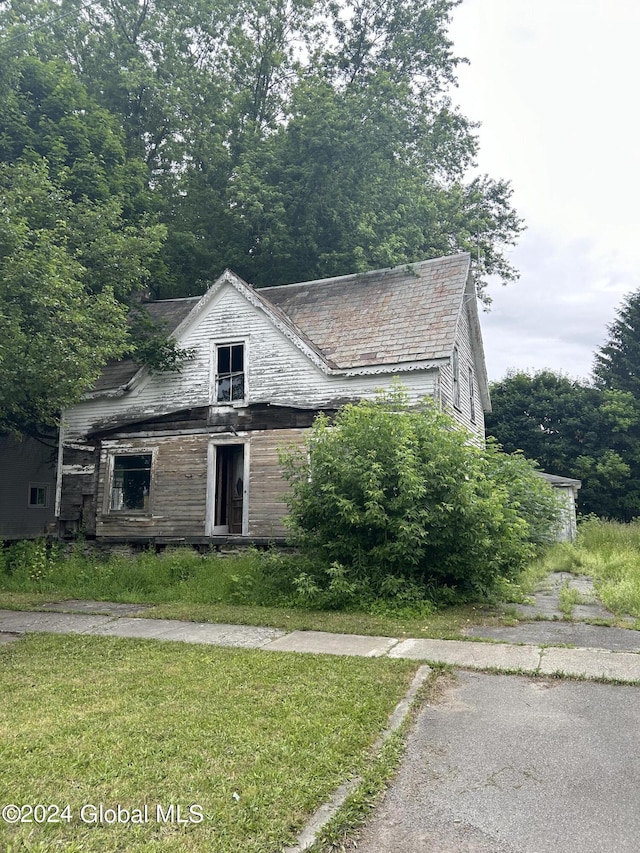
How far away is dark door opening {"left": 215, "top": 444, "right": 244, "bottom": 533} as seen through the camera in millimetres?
16984

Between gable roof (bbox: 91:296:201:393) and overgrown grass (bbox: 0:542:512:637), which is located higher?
gable roof (bbox: 91:296:201:393)

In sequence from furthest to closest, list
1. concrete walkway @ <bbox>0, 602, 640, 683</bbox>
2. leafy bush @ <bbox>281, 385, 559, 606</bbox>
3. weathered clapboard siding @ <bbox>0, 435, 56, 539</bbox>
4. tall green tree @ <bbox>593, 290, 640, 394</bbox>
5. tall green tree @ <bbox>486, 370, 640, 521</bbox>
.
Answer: tall green tree @ <bbox>593, 290, 640, 394</bbox>
tall green tree @ <bbox>486, 370, 640, 521</bbox>
weathered clapboard siding @ <bbox>0, 435, 56, 539</bbox>
leafy bush @ <bbox>281, 385, 559, 606</bbox>
concrete walkway @ <bbox>0, 602, 640, 683</bbox>

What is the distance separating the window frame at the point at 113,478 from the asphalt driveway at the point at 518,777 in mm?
12473

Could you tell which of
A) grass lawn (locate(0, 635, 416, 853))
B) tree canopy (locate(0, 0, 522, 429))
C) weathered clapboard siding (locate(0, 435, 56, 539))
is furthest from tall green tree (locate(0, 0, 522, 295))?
grass lawn (locate(0, 635, 416, 853))

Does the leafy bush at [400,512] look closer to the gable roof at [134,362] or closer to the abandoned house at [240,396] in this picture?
the abandoned house at [240,396]

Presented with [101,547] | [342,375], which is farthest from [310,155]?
[101,547]

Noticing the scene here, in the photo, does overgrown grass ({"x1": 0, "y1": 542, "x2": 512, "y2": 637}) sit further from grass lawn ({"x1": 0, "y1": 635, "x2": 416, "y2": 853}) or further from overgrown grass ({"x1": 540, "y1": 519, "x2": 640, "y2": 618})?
grass lawn ({"x1": 0, "y1": 635, "x2": 416, "y2": 853})

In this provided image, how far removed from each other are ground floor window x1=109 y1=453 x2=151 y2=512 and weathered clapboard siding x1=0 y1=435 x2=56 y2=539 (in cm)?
1173

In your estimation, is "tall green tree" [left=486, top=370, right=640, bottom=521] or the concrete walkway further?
"tall green tree" [left=486, top=370, right=640, bottom=521]

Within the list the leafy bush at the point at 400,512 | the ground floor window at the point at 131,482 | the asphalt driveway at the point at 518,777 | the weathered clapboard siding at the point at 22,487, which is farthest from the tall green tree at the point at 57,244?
the asphalt driveway at the point at 518,777

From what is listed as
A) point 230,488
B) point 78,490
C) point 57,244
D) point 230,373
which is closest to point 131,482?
point 78,490

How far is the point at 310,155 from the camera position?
2255cm

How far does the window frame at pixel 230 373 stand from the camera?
16.5 m

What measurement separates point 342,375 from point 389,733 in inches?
449
